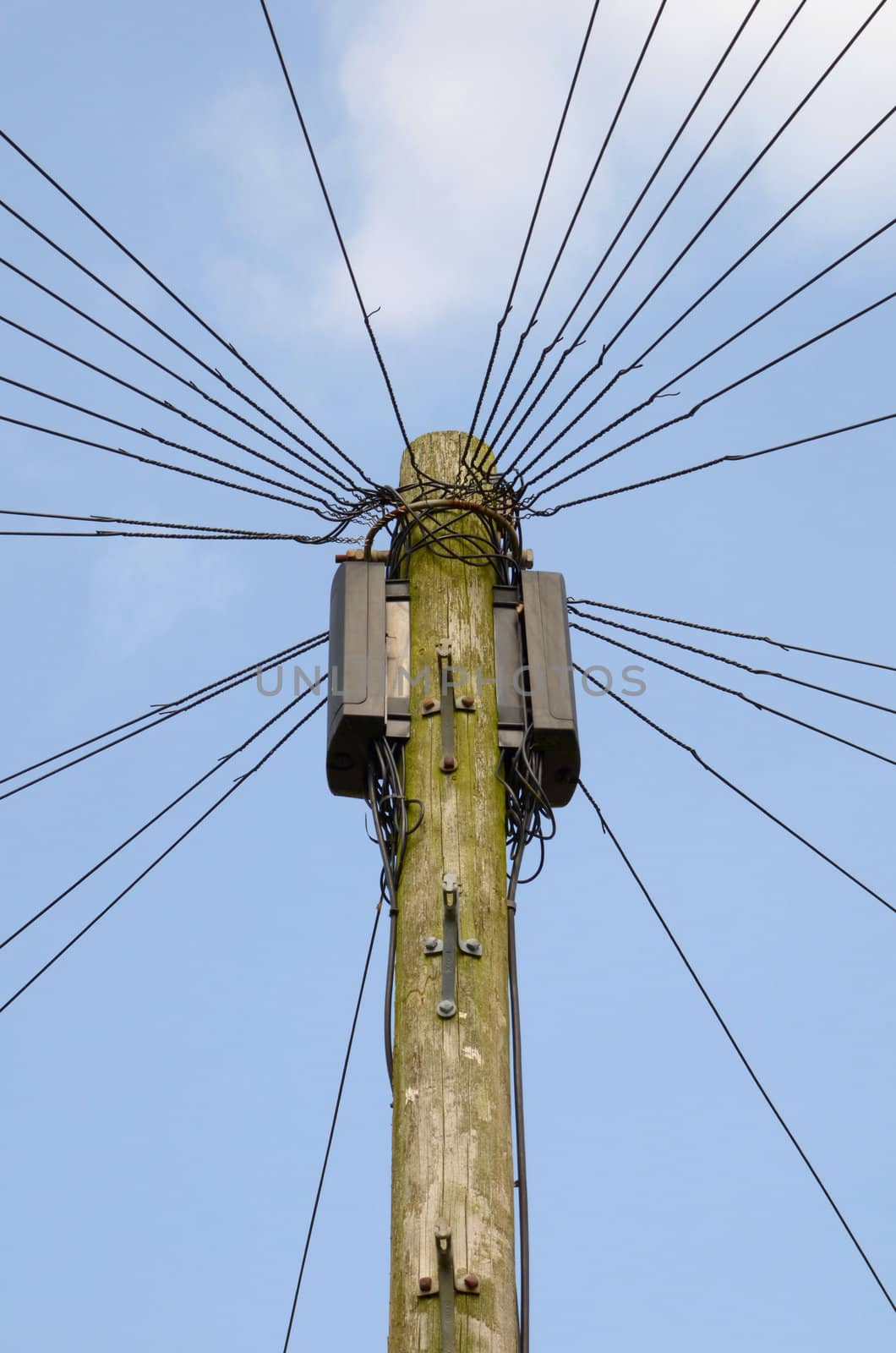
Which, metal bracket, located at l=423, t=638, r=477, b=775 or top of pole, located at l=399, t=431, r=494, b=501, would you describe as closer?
metal bracket, located at l=423, t=638, r=477, b=775

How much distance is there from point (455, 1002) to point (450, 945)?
6.2 inches

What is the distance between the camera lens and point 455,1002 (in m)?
4.33

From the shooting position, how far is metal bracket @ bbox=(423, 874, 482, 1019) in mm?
4352

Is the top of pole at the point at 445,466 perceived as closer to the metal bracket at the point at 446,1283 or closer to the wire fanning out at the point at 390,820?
the wire fanning out at the point at 390,820

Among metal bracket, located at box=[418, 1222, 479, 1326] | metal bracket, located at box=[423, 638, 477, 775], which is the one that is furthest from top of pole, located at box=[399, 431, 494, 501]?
metal bracket, located at box=[418, 1222, 479, 1326]

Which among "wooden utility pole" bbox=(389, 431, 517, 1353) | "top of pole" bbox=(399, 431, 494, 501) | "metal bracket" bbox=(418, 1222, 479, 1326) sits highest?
"top of pole" bbox=(399, 431, 494, 501)

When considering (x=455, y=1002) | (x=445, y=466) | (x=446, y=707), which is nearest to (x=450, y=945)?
(x=455, y=1002)

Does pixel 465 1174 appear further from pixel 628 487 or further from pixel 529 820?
pixel 628 487

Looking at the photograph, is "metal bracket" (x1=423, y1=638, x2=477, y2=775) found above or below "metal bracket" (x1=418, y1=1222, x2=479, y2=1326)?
above

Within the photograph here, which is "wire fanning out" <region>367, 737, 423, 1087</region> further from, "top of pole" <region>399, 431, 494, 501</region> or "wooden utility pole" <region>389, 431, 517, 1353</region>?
"top of pole" <region>399, 431, 494, 501</region>

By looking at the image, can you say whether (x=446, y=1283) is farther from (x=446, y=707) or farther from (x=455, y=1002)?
(x=446, y=707)

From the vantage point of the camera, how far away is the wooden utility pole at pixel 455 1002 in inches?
155

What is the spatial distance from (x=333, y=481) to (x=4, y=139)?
1.52 metres

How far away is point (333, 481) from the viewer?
19.2 feet
